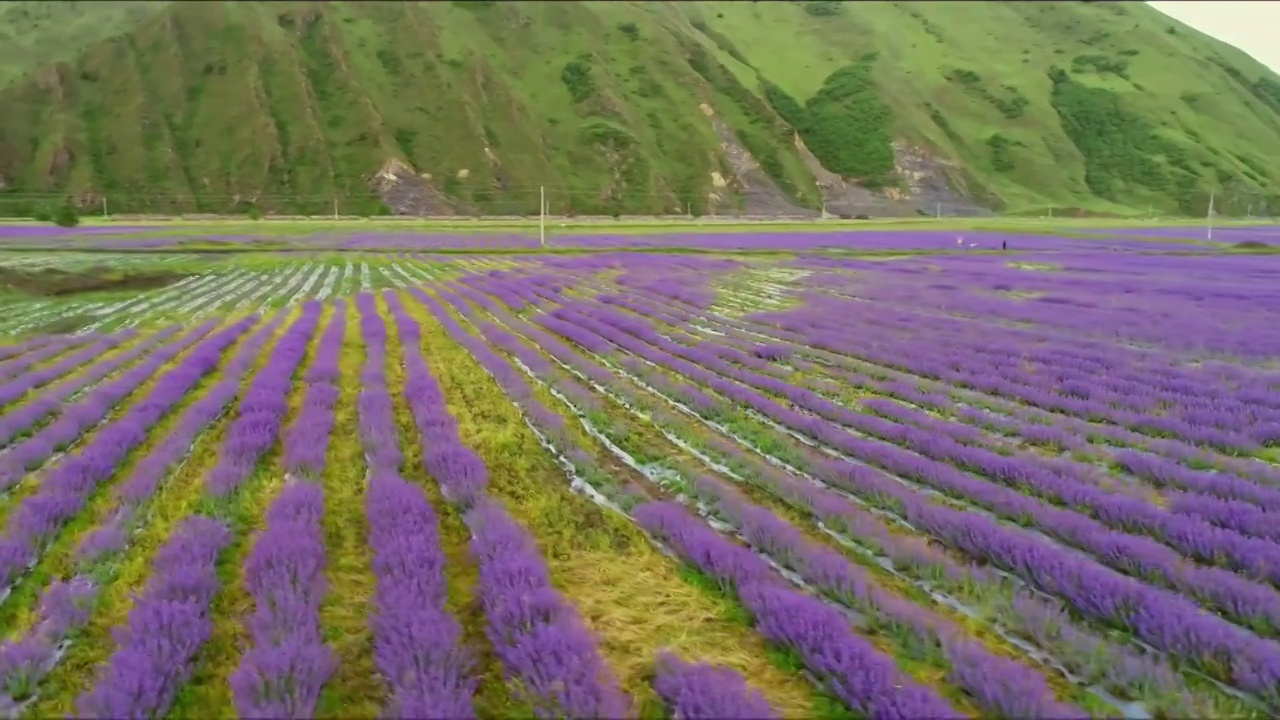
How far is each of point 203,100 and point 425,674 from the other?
121426mm

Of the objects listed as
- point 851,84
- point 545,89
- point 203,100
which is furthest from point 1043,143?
point 203,100

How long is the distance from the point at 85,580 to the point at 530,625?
3516 millimetres

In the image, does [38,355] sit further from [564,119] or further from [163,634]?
[564,119]

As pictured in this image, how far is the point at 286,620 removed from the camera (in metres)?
4.72

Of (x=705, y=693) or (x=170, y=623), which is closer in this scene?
(x=705, y=693)

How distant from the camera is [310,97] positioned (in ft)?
347

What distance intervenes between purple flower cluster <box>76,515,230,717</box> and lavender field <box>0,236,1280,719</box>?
2 cm

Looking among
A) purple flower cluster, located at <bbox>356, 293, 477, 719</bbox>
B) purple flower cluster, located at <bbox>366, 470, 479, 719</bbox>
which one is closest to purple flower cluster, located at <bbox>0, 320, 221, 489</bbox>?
purple flower cluster, located at <bbox>356, 293, 477, 719</bbox>

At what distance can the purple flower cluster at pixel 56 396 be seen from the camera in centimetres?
956

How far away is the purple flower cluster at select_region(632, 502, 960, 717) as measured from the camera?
13.1ft

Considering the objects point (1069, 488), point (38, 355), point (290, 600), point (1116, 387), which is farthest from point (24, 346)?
point (1116, 387)

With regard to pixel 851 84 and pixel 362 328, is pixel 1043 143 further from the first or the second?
pixel 362 328

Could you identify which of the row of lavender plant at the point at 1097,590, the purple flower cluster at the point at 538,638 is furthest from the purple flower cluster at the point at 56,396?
the row of lavender plant at the point at 1097,590

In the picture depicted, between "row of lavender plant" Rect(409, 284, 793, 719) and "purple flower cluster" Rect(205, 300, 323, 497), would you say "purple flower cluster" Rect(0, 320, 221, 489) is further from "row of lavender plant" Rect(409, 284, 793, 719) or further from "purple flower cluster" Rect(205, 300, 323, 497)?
"row of lavender plant" Rect(409, 284, 793, 719)
